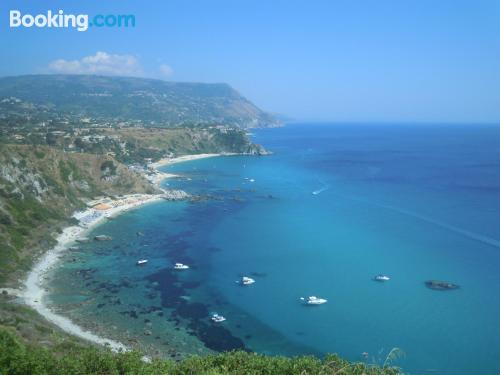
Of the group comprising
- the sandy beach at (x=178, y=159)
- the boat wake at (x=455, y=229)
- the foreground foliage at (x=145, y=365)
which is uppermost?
the sandy beach at (x=178, y=159)

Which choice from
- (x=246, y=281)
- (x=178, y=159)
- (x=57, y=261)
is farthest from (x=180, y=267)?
(x=178, y=159)

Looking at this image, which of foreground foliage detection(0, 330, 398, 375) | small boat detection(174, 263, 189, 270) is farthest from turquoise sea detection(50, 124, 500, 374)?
foreground foliage detection(0, 330, 398, 375)

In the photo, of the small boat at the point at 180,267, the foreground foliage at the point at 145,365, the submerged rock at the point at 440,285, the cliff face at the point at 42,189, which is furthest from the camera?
the cliff face at the point at 42,189

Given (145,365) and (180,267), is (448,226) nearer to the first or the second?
(180,267)

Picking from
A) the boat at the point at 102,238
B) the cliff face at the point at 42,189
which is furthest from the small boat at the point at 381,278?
the cliff face at the point at 42,189

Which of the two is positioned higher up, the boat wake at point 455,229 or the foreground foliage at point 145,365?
the foreground foliage at point 145,365

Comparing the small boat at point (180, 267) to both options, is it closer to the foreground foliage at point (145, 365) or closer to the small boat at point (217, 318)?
the small boat at point (217, 318)

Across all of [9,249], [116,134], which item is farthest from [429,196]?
[116,134]

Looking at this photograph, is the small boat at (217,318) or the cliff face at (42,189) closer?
the small boat at (217,318)
